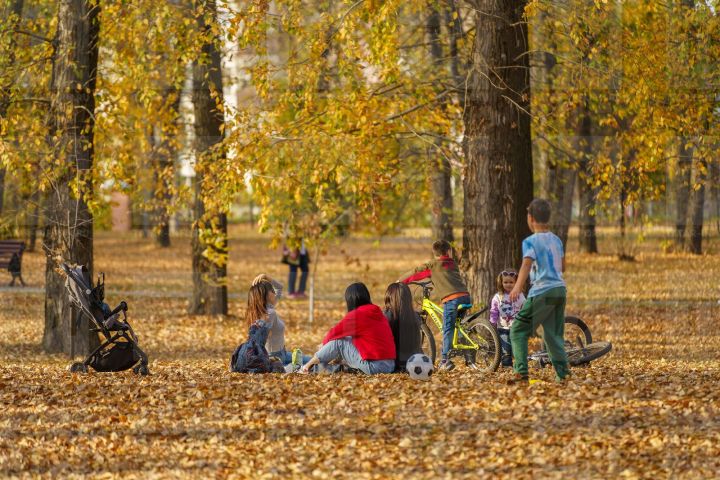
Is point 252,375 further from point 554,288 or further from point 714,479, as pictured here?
point 714,479

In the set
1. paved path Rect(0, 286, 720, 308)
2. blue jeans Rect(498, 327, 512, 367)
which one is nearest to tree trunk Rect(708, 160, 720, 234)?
paved path Rect(0, 286, 720, 308)

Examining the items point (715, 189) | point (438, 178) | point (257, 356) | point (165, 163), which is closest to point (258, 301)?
point (257, 356)

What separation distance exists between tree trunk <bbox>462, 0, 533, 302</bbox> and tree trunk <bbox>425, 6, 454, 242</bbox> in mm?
2790

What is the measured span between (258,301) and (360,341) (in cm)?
106

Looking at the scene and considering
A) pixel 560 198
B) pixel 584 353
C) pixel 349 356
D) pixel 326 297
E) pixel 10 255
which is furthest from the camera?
pixel 326 297

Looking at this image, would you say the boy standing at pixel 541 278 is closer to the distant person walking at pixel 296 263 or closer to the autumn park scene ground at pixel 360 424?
the autumn park scene ground at pixel 360 424

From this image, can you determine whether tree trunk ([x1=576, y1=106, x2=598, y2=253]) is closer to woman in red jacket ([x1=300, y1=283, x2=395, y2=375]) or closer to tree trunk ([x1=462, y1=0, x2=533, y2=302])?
tree trunk ([x1=462, y1=0, x2=533, y2=302])

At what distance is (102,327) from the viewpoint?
10.7 metres

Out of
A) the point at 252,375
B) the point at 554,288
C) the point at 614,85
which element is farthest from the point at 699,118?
the point at 252,375

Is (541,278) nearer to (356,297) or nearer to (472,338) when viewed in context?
(356,297)

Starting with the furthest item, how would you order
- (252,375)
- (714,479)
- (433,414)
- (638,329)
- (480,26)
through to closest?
(638,329) < (480,26) < (252,375) < (433,414) < (714,479)

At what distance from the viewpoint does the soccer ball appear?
10.1m

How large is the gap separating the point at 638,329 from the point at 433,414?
10684 millimetres

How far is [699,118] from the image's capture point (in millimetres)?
14508
